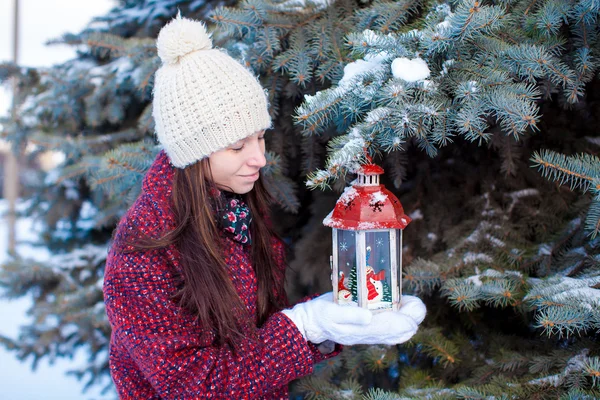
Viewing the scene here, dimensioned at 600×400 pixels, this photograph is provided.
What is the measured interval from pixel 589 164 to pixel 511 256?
0.53 metres

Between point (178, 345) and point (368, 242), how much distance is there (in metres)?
0.57

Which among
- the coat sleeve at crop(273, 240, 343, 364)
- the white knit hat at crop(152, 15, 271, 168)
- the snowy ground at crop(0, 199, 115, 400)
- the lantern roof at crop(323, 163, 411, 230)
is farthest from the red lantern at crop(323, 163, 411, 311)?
the snowy ground at crop(0, 199, 115, 400)

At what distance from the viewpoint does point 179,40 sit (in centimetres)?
146

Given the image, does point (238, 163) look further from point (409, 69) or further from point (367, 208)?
point (409, 69)

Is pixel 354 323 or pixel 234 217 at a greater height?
pixel 234 217

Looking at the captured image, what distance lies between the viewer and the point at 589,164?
1.35 meters

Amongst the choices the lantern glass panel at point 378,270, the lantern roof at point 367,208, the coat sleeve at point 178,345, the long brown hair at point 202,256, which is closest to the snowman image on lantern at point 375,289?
the lantern glass panel at point 378,270

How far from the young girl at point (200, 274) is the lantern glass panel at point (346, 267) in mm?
63

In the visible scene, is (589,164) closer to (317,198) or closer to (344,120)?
(344,120)

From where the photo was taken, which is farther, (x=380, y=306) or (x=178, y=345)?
(x=380, y=306)

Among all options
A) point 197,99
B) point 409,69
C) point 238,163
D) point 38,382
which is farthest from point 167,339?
point 38,382

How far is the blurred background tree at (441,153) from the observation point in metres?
1.33

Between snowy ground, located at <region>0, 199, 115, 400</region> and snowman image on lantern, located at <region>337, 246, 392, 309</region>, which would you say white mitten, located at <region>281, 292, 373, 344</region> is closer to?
snowman image on lantern, located at <region>337, 246, 392, 309</region>

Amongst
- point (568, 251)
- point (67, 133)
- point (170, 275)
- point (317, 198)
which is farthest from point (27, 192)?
→ point (568, 251)
